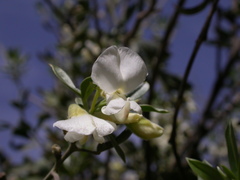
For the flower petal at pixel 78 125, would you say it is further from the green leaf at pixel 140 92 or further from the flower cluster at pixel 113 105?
the green leaf at pixel 140 92

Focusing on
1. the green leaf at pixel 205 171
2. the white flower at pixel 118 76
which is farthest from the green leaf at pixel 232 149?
the white flower at pixel 118 76

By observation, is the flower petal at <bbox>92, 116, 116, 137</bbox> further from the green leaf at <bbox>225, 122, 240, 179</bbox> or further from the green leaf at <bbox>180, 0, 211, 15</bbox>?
the green leaf at <bbox>180, 0, 211, 15</bbox>

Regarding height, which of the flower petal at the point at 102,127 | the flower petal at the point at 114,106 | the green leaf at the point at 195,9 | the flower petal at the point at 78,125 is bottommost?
the green leaf at the point at 195,9

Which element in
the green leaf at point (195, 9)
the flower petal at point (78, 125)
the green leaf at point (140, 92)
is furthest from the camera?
the green leaf at point (195, 9)

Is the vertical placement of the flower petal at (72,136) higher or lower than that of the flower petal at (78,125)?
lower

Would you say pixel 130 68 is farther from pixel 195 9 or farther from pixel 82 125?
pixel 195 9

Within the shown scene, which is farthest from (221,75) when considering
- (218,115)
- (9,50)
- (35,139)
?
(9,50)

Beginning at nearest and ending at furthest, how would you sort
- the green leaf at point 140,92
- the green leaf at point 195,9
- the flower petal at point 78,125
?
1. the flower petal at point 78,125
2. the green leaf at point 140,92
3. the green leaf at point 195,9

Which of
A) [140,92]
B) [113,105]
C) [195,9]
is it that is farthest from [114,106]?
[195,9]

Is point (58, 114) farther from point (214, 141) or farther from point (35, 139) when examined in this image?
point (214, 141)
